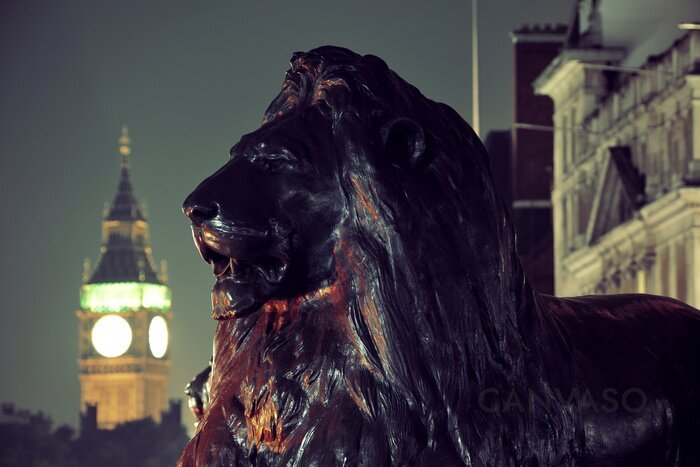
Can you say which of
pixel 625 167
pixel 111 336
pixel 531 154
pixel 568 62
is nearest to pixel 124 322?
pixel 111 336

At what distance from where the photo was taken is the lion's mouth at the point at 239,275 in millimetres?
6230

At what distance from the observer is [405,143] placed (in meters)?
6.41

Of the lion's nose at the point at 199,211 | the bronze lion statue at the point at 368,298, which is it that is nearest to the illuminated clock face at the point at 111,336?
the bronze lion statue at the point at 368,298

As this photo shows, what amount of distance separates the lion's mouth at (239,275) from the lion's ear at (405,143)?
441 mm

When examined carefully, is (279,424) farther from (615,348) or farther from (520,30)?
(520,30)

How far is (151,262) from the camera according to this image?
138250 millimetres

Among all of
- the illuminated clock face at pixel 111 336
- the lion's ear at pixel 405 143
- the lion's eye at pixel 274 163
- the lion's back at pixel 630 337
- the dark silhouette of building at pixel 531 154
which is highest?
the dark silhouette of building at pixel 531 154

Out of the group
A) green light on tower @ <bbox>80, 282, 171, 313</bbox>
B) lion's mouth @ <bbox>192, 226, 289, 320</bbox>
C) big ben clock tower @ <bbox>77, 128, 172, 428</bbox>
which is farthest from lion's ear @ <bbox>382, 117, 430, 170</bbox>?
green light on tower @ <bbox>80, 282, 171, 313</bbox>

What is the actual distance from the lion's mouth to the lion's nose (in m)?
0.03

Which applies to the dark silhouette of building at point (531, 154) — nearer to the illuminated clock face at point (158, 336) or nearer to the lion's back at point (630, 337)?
the illuminated clock face at point (158, 336)

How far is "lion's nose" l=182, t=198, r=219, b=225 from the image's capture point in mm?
6172

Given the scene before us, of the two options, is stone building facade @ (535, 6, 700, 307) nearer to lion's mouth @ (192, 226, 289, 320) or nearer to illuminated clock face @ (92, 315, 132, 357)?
lion's mouth @ (192, 226, 289, 320)

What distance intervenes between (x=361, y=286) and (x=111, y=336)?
473 feet

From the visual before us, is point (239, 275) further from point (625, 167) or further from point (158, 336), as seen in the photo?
point (158, 336)
